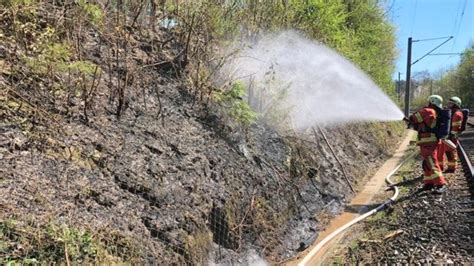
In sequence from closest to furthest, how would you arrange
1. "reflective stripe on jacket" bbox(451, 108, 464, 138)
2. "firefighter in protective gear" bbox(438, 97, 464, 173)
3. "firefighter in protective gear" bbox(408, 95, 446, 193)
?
1. "firefighter in protective gear" bbox(408, 95, 446, 193)
2. "firefighter in protective gear" bbox(438, 97, 464, 173)
3. "reflective stripe on jacket" bbox(451, 108, 464, 138)

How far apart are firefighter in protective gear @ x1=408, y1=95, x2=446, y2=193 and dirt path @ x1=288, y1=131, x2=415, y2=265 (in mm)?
1261

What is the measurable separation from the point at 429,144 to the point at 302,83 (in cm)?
314

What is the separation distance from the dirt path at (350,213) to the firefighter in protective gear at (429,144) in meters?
1.26

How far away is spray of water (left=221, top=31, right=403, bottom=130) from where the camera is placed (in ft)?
27.5

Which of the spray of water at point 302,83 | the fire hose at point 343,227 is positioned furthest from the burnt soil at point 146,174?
the spray of water at point 302,83

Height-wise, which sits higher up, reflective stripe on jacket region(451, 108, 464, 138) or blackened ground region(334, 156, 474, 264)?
reflective stripe on jacket region(451, 108, 464, 138)

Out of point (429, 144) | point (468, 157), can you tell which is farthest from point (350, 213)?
point (468, 157)

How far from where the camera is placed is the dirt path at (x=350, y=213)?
232 inches

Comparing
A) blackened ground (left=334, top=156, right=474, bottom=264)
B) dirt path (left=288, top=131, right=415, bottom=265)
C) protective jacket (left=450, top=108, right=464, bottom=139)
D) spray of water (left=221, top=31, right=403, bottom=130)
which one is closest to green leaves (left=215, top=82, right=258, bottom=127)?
spray of water (left=221, top=31, right=403, bottom=130)

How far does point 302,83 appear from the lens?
10242mm

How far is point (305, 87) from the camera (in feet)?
34.4

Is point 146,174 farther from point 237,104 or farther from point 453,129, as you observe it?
point 453,129

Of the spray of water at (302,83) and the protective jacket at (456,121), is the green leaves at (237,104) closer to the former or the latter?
the spray of water at (302,83)

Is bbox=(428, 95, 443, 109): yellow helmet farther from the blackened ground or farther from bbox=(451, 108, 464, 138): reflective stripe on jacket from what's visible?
bbox=(451, 108, 464, 138): reflective stripe on jacket
